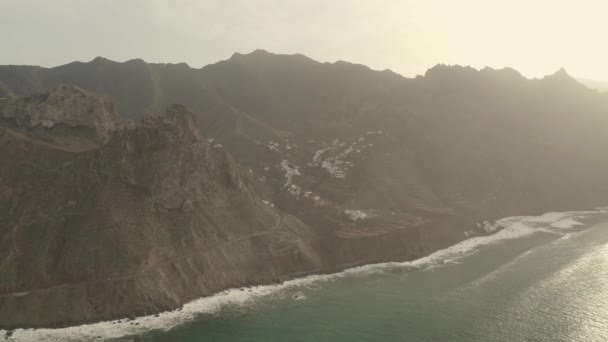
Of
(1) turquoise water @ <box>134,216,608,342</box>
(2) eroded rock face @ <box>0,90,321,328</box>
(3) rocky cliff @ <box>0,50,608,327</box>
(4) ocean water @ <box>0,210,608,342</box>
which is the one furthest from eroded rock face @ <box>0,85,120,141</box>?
(1) turquoise water @ <box>134,216,608,342</box>

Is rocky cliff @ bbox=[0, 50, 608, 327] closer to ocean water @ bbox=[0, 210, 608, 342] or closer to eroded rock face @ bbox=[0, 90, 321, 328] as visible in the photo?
eroded rock face @ bbox=[0, 90, 321, 328]

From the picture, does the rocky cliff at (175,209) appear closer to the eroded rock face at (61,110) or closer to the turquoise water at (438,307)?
the eroded rock face at (61,110)

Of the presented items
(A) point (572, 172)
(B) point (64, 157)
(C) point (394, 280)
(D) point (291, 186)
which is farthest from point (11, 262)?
(A) point (572, 172)

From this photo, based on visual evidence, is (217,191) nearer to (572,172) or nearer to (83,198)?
(83,198)

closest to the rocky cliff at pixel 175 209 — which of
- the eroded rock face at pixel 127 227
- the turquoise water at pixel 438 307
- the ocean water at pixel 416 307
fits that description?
the eroded rock face at pixel 127 227

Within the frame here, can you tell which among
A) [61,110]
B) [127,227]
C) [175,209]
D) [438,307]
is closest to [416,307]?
[438,307]

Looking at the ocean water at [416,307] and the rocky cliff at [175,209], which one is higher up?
the rocky cliff at [175,209]
